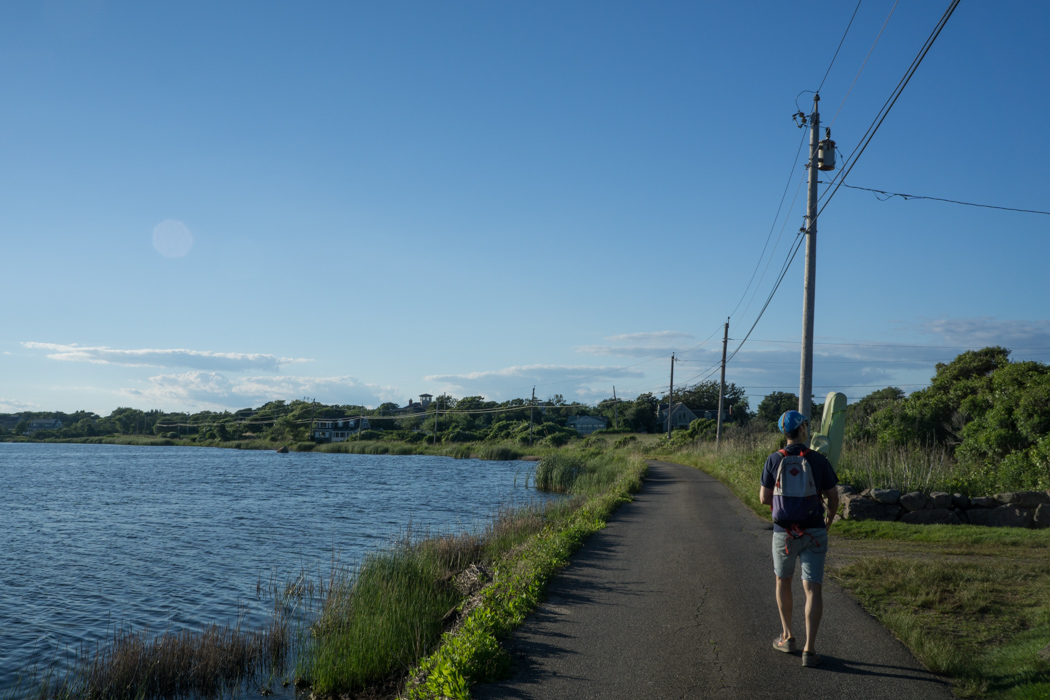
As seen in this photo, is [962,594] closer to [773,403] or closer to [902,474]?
[902,474]

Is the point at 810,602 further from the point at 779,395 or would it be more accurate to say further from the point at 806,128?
the point at 779,395

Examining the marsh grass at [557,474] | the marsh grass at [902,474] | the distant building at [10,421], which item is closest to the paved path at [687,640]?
the marsh grass at [902,474]

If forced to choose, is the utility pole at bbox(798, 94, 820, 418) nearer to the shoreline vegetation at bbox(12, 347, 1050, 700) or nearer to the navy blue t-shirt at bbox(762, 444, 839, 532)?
the shoreline vegetation at bbox(12, 347, 1050, 700)

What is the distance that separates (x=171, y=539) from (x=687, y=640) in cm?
1574

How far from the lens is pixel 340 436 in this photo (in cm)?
12344

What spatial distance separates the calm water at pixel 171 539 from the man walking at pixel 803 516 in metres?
8.25

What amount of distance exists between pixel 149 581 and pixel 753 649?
37.4ft

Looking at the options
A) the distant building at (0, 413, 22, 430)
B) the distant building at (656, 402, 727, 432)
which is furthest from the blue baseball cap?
the distant building at (0, 413, 22, 430)

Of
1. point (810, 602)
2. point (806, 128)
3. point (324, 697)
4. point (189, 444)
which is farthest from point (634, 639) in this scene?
point (189, 444)

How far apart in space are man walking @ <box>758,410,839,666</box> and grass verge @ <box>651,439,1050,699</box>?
40.6 inches

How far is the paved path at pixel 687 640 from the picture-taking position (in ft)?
16.0

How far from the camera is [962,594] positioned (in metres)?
7.11

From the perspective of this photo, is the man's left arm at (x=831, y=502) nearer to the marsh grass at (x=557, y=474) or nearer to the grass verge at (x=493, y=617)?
the grass verge at (x=493, y=617)

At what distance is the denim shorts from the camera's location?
5242 mm
